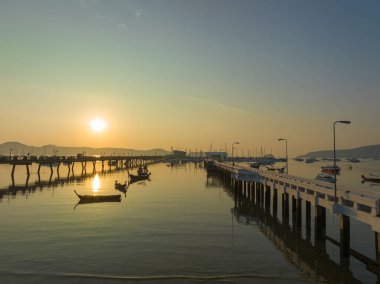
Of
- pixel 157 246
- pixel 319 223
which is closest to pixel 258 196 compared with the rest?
pixel 319 223

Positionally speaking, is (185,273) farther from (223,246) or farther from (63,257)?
(63,257)

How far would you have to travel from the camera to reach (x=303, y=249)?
2539 cm

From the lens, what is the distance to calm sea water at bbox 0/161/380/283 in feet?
64.8

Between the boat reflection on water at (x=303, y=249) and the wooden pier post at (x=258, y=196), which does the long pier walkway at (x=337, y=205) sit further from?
the wooden pier post at (x=258, y=196)

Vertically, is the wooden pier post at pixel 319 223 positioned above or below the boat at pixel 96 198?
above

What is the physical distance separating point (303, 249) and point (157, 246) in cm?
1026

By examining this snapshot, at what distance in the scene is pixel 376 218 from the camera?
58.4 ft

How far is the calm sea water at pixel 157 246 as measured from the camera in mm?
19766

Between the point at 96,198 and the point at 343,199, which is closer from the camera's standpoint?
the point at 343,199

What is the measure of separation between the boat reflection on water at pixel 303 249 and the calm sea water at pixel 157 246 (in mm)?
79

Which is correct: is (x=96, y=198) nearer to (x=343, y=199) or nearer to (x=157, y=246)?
(x=157, y=246)

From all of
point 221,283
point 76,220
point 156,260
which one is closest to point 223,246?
point 156,260

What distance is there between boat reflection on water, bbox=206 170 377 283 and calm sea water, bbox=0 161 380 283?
0.26 feet

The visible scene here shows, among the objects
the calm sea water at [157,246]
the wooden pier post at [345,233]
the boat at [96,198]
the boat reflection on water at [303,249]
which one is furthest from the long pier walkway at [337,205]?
the boat at [96,198]
